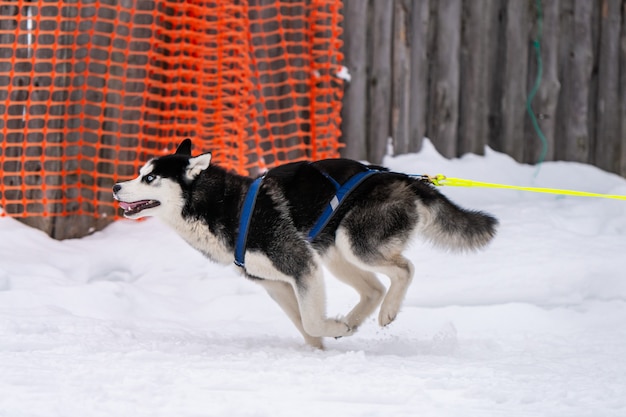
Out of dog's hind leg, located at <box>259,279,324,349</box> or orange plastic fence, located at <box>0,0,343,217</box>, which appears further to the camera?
Answer: orange plastic fence, located at <box>0,0,343,217</box>

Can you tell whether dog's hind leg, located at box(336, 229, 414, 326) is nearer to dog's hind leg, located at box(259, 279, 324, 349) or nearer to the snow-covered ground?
the snow-covered ground

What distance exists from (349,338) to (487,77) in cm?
455

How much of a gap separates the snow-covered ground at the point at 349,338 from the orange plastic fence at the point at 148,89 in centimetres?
58

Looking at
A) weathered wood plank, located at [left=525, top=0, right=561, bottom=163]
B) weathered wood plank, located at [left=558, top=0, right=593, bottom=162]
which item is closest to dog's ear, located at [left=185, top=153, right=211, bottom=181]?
weathered wood plank, located at [left=525, top=0, right=561, bottom=163]

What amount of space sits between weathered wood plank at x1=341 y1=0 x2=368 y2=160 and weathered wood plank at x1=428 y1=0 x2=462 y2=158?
842mm

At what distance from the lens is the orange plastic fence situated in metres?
8.10

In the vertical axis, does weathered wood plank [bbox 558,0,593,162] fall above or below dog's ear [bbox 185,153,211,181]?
above

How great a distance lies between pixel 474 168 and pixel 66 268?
4227 millimetres

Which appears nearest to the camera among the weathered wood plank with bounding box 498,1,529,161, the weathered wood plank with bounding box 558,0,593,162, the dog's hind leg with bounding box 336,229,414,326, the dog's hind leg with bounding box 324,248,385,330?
the dog's hind leg with bounding box 336,229,414,326

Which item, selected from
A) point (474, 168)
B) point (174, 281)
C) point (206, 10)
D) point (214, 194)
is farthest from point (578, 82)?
point (214, 194)

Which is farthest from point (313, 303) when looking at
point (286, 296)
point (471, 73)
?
point (471, 73)

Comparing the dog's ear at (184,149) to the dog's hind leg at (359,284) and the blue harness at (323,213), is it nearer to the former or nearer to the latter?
the blue harness at (323,213)

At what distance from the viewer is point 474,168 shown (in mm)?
9102

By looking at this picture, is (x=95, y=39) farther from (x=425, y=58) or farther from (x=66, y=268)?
(x=425, y=58)
